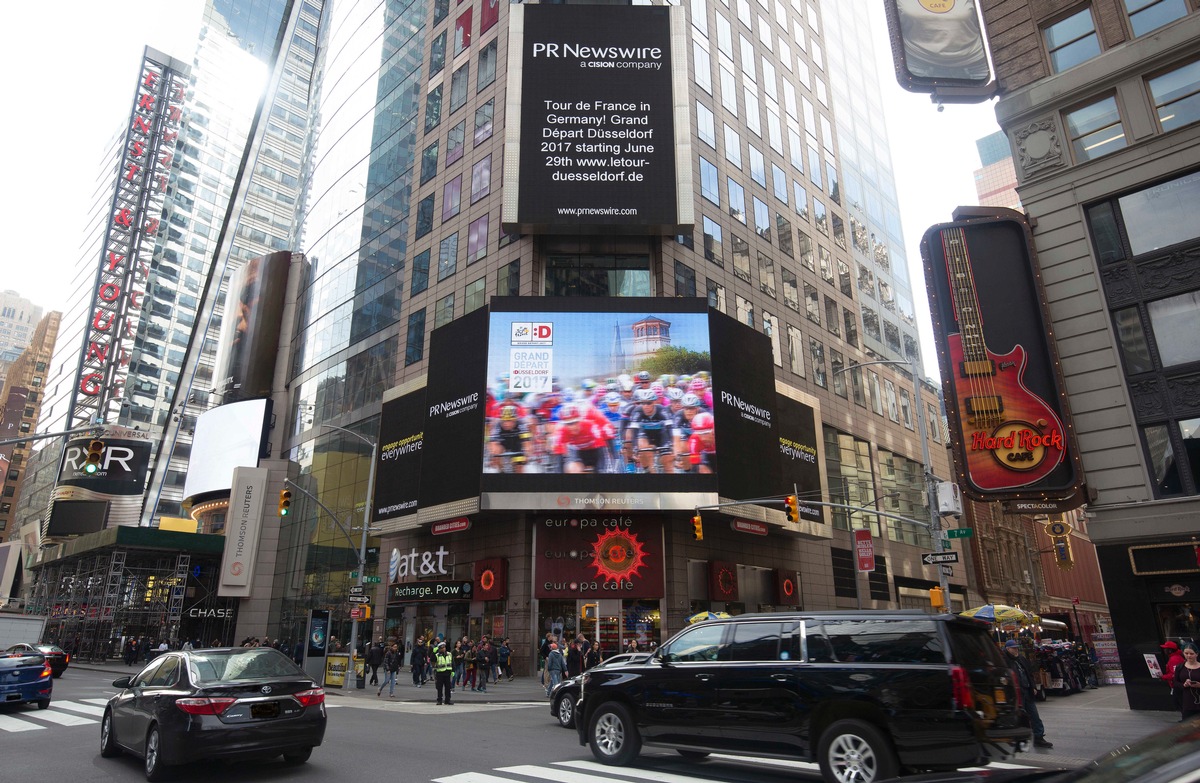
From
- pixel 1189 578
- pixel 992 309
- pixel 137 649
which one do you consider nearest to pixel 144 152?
pixel 137 649

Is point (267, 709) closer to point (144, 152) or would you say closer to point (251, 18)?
point (144, 152)

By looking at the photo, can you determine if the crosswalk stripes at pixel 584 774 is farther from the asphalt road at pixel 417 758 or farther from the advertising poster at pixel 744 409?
the advertising poster at pixel 744 409

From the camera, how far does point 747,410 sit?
35781mm

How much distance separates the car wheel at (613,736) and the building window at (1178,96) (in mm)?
23554

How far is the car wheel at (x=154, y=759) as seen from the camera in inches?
351

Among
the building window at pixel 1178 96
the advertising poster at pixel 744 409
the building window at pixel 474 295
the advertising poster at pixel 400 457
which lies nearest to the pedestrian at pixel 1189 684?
the building window at pixel 1178 96

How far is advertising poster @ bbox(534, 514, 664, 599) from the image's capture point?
32406 mm

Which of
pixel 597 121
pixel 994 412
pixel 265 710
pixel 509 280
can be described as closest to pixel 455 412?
pixel 509 280

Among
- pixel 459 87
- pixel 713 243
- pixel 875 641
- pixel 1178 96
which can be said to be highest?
pixel 459 87

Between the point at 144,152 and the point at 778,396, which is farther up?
the point at 144,152

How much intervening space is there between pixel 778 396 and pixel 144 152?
11153 cm

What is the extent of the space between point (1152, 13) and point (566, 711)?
26991mm

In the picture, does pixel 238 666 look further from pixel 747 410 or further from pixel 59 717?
pixel 747 410

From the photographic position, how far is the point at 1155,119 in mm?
22031
